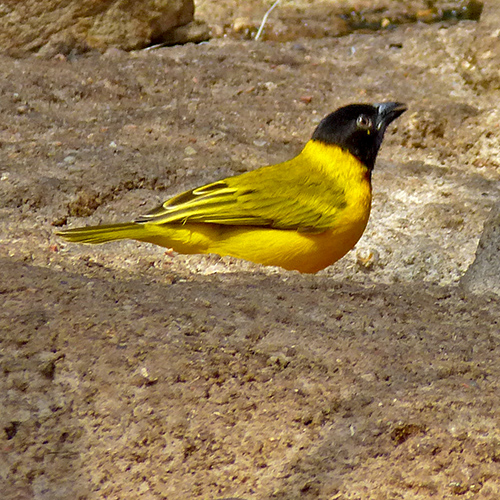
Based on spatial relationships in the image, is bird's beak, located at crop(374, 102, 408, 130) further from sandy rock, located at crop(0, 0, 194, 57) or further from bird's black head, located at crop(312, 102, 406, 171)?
sandy rock, located at crop(0, 0, 194, 57)

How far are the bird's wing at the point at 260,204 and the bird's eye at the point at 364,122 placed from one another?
1.21 ft

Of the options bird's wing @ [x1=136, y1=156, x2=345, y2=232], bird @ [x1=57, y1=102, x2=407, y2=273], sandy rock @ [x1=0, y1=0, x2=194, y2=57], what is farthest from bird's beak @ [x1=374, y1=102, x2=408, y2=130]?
sandy rock @ [x1=0, y1=0, x2=194, y2=57]

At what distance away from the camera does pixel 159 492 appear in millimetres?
1711

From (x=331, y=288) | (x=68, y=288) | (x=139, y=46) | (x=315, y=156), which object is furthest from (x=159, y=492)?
(x=139, y=46)

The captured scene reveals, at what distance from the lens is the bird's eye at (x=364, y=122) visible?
3604mm

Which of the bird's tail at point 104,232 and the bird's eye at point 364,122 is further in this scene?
the bird's eye at point 364,122

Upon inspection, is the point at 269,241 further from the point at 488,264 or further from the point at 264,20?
the point at 264,20

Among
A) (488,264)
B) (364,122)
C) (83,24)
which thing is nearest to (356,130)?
(364,122)

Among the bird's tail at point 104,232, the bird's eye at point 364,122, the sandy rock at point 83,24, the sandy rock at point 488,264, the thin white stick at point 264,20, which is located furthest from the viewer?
the thin white stick at point 264,20

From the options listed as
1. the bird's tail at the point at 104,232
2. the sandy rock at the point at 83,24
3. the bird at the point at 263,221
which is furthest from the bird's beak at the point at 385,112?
the sandy rock at the point at 83,24

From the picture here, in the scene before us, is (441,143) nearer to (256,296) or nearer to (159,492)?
(256,296)

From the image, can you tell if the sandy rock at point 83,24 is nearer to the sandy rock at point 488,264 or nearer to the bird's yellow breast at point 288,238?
the bird's yellow breast at point 288,238

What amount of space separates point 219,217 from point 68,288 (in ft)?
3.45

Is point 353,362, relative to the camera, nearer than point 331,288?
Yes
